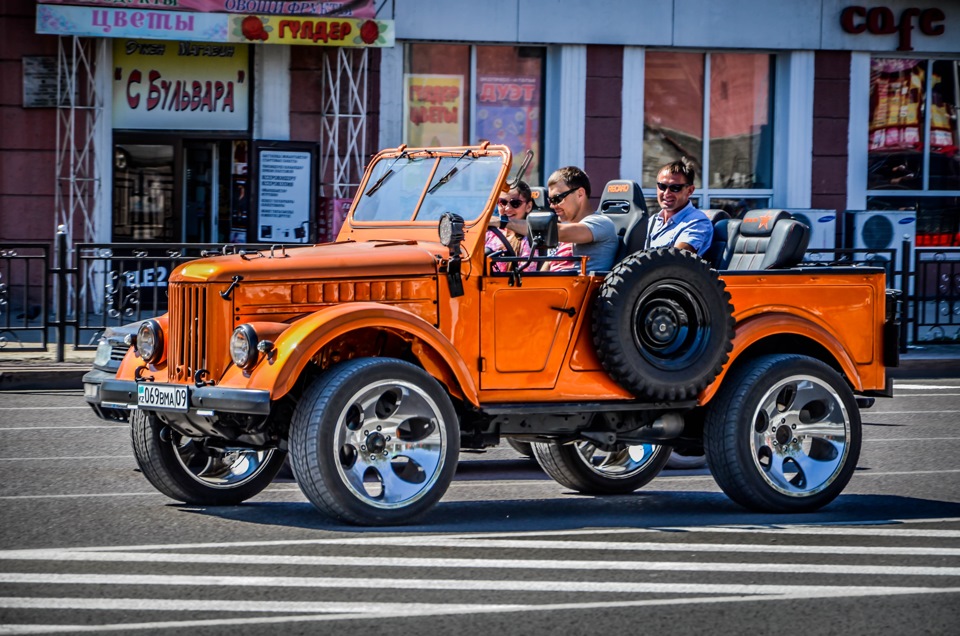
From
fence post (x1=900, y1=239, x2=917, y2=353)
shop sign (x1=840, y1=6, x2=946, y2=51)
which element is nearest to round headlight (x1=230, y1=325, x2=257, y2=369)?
fence post (x1=900, y1=239, x2=917, y2=353)

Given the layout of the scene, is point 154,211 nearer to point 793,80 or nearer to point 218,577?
point 793,80

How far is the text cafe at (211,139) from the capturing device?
20828 mm

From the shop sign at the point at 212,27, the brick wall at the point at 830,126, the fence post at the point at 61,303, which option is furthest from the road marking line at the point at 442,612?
the brick wall at the point at 830,126

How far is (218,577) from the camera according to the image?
6.15m

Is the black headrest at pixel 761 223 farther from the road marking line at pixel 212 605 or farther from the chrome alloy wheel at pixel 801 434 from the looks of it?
the road marking line at pixel 212 605

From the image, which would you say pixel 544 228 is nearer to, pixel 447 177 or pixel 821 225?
pixel 447 177

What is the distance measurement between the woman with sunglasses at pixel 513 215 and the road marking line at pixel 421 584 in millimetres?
2197

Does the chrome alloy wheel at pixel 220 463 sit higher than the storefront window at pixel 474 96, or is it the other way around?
the storefront window at pixel 474 96

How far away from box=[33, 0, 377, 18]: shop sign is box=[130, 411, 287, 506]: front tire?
12886mm

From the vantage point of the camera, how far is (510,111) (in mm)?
22375

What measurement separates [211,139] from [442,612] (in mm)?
16669

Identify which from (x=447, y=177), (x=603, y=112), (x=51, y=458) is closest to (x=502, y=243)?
(x=447, y=177)

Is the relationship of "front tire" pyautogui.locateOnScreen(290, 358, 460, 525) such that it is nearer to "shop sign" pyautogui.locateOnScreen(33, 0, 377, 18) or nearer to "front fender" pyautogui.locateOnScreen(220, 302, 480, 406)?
"front fender" pyautogui.locateOnScreen(220, 302, 480, 406)

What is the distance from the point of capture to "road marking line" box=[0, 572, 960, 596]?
6.01 metres
